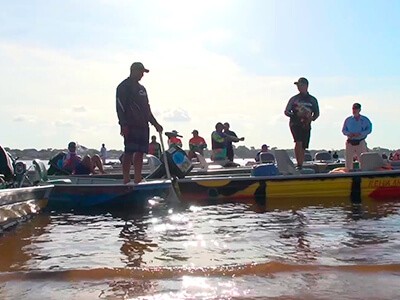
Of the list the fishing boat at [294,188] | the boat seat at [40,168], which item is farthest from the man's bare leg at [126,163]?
the boat seat at [40,168]

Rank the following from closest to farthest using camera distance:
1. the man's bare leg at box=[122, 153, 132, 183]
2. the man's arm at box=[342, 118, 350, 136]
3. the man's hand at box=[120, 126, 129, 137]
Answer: the man's hand at box=[120, 126, 129, 137], the man's bare leg at box=[122, 153, 132, 183], the man's arm at box=[342, 118, 350, 136]

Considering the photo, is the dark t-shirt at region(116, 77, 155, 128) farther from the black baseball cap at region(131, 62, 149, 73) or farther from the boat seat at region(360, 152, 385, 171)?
the boat seat at region(360, 152, 385, 171)

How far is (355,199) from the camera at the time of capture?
320 inches

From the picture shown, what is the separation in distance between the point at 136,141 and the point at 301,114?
335cm

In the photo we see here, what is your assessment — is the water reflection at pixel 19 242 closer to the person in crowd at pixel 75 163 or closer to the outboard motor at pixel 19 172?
the outboard motor at pixel 19 172

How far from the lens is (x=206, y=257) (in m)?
3.86

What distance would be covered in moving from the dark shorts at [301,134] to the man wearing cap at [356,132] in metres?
1.21

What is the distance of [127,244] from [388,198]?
17.2ft

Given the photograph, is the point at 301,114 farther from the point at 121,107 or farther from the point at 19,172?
the point at 19,172

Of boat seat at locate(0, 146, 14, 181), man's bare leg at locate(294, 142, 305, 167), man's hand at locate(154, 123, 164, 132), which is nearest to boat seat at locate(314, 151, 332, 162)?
man's bare leg at locate(294, 142, 305, 167)

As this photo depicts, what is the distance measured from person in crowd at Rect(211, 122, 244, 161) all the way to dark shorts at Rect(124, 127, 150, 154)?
8.15m

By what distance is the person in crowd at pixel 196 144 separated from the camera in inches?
624

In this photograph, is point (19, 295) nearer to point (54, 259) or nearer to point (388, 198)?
point (54, 259)

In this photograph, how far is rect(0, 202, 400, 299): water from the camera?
3027 millimetres
